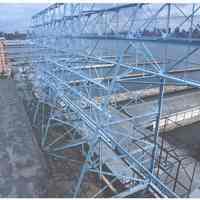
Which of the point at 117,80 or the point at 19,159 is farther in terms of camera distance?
the point at 19,159

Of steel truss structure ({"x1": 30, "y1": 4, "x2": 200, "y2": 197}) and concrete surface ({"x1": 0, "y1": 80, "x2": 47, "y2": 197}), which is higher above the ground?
steel truss structure ({"x1": 30, "y1": 4, "x2": 200, "y2": 197})

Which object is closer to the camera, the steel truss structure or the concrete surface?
the steel truss structure

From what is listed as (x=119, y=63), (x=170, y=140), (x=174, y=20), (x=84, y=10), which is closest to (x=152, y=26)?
(x=174, y=20)

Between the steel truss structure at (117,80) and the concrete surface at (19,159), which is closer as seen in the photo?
the steel truss structure at (117,80)

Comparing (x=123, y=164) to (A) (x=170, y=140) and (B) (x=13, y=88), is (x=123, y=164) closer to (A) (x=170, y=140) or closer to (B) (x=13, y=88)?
(A) (x=170, y=140)

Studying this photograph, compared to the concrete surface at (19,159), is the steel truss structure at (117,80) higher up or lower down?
higher up
